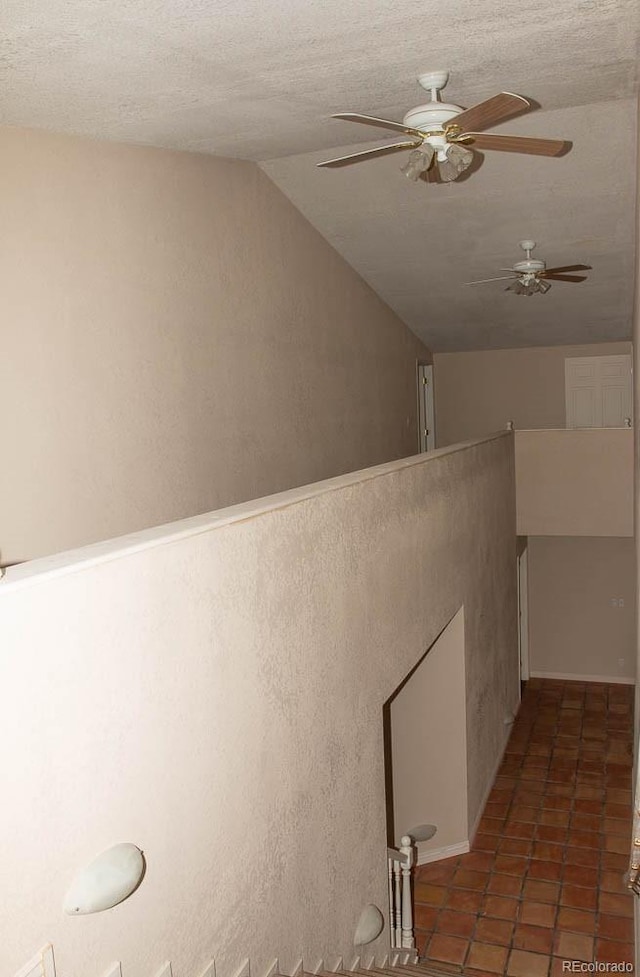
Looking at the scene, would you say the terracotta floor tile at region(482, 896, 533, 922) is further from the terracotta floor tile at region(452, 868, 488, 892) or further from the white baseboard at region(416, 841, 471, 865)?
the white baseboard at region(416, 841, 471, 865)

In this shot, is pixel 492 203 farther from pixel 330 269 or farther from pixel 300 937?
pixel 300 937

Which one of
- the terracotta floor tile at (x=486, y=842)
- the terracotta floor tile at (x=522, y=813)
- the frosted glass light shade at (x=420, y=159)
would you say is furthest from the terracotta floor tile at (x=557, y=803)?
the frosted glass light shade at (x=420, y=159)

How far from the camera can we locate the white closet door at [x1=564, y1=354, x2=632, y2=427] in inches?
460

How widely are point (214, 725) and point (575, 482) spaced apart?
8.50 metres

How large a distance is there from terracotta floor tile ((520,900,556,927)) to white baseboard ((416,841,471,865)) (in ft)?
2.99

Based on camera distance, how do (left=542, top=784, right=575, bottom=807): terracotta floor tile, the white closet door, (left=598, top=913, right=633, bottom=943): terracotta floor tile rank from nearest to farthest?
(left=598, top=913, right=633, bottom=943): terracotta floor tile
(left=542, top=784, right=575, bottom=807): terracotta floor tile
the white closet door

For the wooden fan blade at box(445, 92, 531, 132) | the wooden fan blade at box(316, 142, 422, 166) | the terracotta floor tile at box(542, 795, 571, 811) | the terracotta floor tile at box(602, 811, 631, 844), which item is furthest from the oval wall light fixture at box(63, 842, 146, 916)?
the terracotta floor tile at box(542, 795, 571, 811)

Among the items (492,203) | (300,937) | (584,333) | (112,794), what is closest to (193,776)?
(112,794)

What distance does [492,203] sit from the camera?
7422mm

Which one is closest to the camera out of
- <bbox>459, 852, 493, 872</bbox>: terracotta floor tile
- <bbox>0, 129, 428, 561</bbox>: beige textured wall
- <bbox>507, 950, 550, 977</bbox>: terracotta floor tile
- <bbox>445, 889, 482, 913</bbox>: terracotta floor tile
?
<bbox>0, 129, 428, 561</bbox>: beige textured wall

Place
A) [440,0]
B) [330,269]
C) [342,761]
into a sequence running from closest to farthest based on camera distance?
[440,0] → [342,761] → [330,269]

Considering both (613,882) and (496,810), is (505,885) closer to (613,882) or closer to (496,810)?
(613,882)

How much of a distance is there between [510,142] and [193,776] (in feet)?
12.1

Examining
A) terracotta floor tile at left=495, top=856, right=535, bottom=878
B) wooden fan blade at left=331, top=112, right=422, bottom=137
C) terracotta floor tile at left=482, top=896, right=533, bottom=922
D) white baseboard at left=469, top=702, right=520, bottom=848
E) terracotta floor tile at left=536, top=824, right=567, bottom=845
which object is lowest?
terracotta floor tile at left=482, top=896, right=533, bottom=922
